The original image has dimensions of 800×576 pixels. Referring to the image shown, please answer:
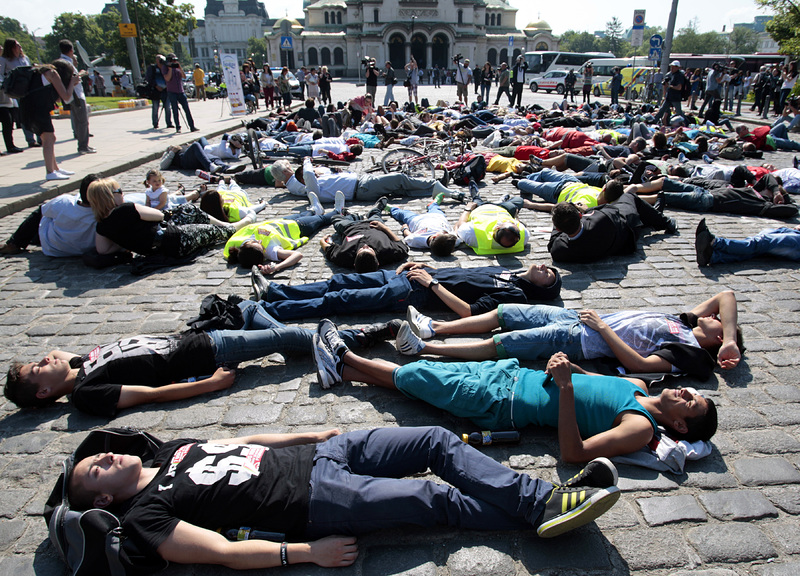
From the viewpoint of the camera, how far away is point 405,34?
2788 inches

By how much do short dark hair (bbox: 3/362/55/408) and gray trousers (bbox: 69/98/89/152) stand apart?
10534mm

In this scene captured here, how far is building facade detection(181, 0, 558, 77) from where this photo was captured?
233 feet

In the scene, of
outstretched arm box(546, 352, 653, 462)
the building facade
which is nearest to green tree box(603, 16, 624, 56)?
the building facade

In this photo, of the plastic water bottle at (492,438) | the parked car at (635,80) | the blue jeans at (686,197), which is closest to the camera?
the plastic water bottle at (492,438)

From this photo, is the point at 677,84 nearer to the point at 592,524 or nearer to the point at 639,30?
the point at 639,30

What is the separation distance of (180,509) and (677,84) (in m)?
20.2

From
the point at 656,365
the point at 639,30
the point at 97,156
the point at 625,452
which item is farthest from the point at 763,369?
the point at 639,30

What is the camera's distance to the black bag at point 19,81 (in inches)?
356

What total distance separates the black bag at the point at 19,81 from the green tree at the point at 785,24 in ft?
88.1

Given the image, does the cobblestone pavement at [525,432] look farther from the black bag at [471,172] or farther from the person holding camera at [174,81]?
the person holding camera at [174,81]

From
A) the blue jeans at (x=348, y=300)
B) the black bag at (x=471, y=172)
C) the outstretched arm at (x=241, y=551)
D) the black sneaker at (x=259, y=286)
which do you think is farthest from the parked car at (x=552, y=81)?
the outstretched arm at (x=241, y=551)

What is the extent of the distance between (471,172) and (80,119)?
9.58 metres

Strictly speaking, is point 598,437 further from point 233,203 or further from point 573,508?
point 233,203

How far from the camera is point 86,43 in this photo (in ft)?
301
